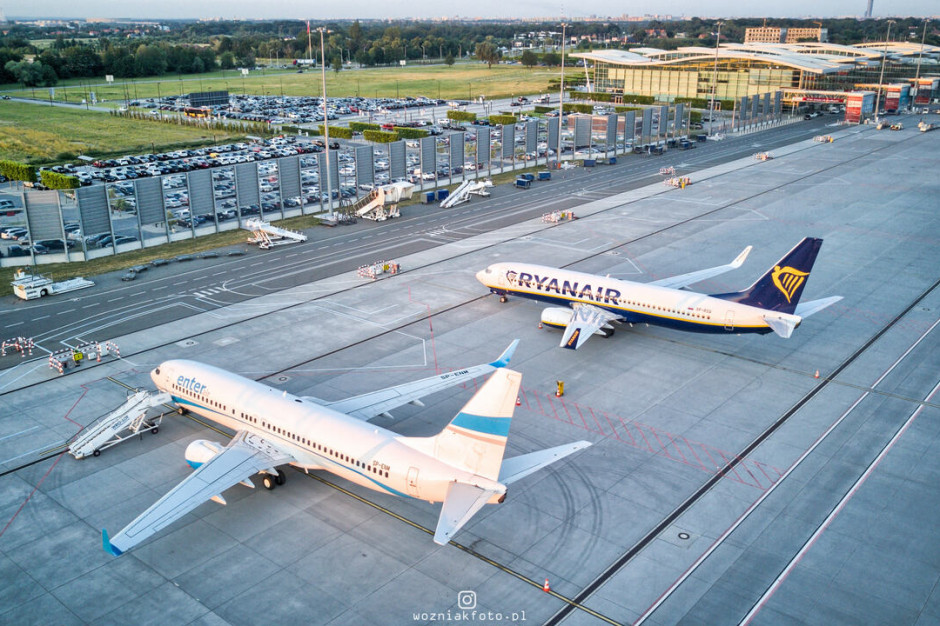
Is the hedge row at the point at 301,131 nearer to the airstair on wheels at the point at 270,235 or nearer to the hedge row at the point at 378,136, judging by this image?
the hedge row at the point at 378,136

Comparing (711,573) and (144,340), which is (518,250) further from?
(711,573)

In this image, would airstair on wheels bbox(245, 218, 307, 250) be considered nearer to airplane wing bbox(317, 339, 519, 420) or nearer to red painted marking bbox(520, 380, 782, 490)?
airplane wing bbox(317, 339, 519, 420)

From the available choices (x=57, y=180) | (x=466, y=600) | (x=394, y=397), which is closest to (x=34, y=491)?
(x=394, y=397)

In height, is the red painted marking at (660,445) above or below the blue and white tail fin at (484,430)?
below

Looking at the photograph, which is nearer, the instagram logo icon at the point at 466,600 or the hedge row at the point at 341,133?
the instagram logo icon at the point at 466,600

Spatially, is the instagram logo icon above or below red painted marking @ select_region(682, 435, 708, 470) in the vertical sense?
below

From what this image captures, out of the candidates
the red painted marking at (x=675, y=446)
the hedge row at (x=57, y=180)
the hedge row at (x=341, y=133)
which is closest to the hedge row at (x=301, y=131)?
A: the hedge row at (x=341, y=133)

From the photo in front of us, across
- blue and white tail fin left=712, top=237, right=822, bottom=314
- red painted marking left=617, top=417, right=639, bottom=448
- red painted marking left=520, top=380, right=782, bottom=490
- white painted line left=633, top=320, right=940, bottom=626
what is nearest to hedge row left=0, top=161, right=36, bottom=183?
red painted marking left=520, top=380, right=782, bottom=490
